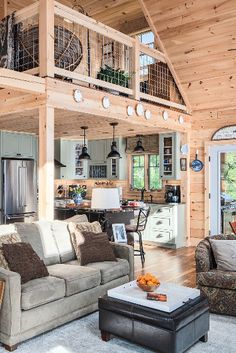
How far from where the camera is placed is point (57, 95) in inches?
196

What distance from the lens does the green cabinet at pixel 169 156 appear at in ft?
26.2

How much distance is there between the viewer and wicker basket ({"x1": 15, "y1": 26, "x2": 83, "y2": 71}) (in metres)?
5.17

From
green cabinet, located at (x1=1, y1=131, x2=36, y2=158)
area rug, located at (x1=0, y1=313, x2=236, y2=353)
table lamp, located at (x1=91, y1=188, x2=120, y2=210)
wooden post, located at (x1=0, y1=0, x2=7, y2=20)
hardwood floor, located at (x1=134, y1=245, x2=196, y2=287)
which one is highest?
wooden post, located at (x1=0, y1=0, x2=7, y2=20)

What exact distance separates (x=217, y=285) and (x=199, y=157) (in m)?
4.31

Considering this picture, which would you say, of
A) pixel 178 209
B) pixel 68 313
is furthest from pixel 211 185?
pixel 68 313

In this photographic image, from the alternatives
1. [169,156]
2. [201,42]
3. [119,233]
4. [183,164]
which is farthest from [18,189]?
[201,42]

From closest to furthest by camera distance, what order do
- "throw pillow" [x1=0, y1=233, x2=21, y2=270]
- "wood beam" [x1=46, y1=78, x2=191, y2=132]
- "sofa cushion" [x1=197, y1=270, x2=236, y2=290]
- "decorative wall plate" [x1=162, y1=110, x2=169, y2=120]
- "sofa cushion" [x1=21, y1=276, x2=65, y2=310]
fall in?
"sofa cushion" [x1=21, y1=276, x2=65, y2=310] → "throw pillow" [x1=0, y1=233, x2=21, y2=270] → "sofa cushion" [x1=197, y1=270, x2=236, y2=290] → "wood beam" [x1=46, y1=78, x2=191, y2=132] → "decorative wall plate" [x1=162, y1=110, x2=169, y2=120]

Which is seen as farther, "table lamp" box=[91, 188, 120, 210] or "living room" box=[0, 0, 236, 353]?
"table lamp" box=[91, 188, 120, 210]

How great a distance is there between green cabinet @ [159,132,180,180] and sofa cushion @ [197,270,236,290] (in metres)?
4.03

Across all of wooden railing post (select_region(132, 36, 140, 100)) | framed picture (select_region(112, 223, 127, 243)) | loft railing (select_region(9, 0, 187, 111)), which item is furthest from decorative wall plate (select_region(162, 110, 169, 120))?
framed picture (select_region(112, 223, 127, 243))

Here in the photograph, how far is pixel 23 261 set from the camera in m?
3.56

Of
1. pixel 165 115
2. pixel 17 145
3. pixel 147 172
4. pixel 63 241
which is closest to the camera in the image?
pixel 63 241

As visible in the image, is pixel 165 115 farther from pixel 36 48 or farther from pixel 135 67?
pixel 36 48

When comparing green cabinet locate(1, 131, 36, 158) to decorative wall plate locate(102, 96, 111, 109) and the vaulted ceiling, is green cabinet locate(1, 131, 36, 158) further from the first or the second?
the vaulted ceiling
